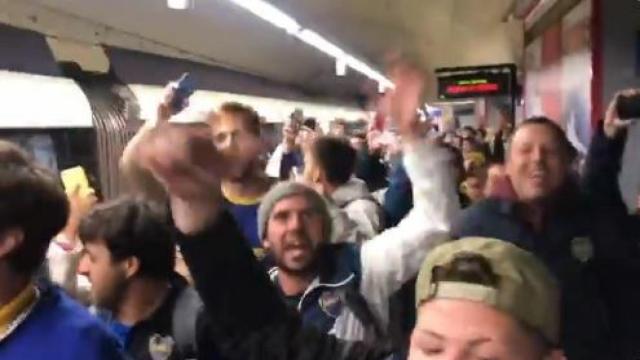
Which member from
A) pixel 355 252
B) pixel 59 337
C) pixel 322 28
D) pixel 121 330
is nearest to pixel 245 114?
pixel 355 252

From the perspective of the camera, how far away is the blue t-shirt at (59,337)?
217cm

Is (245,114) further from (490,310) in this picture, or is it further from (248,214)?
(490,310)

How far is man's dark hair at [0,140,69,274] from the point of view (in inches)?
89.7

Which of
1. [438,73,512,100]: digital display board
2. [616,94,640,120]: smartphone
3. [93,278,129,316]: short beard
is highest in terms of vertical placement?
[438,73,512,100]: digital display board

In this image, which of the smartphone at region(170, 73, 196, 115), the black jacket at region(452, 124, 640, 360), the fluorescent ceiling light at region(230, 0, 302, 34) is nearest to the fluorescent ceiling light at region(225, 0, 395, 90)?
the fluorescent ceiling light at region(230, 0, 302, 34)

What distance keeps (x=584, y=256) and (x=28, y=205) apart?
6.00ft

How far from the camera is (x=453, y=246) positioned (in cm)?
169

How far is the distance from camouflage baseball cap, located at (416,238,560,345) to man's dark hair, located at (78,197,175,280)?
1.32m

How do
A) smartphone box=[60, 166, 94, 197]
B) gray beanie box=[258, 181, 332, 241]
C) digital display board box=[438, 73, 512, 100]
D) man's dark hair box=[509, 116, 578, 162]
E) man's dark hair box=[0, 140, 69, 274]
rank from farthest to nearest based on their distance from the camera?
1. digital display board box=[438, 73, 512, 100]
2. smartphone box=[60, 166, 94, 197]
3. man's dark hair box=[509, 116, 578, 162]
4. gray beanie box=[258, 181, 332, 241]
5. man's dark hair box=[0, 140, 69, 274]

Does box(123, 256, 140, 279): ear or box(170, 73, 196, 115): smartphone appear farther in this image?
box(123, 256, 140, 279): ear

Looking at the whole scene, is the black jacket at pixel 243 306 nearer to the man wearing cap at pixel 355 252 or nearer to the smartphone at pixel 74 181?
the man wearing cap at pixel 355 252

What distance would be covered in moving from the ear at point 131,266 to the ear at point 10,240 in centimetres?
Answer: 58

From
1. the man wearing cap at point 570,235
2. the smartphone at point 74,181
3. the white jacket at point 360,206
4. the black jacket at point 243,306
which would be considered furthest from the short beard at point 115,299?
the smartphone at point 74,181

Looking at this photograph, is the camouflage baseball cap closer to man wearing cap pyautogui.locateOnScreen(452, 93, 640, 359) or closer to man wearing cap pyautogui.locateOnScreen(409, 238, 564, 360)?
man wearing cap pyautogui.locateOnScreen(409, 238, 564, 360)
